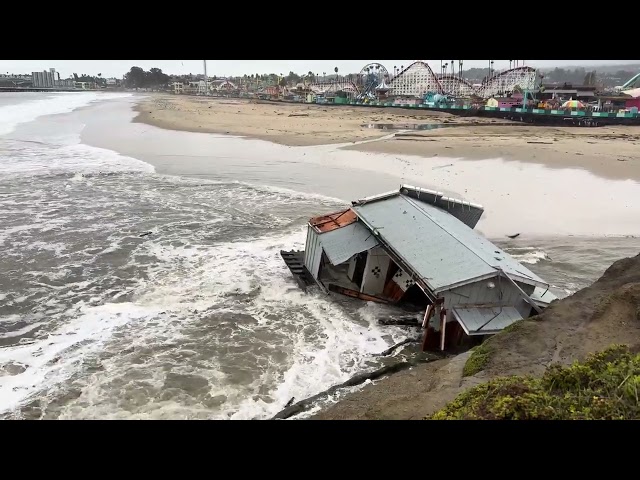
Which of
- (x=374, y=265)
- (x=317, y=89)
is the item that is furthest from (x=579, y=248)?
(x=317, y=89)

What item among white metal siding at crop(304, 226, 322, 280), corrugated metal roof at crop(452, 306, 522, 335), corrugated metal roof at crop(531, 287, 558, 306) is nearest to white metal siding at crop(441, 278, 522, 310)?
corrugated metal roof at crop(452, 306, 522, 335)

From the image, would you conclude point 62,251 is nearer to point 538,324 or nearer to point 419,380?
point 419,380

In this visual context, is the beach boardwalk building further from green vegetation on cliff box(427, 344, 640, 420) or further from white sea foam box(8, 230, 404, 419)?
green vegetation on cliff box(427, 344, 640, 420)

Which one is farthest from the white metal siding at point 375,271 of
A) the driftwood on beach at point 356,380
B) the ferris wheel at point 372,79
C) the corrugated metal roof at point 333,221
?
the ferris wheel at point 372,79

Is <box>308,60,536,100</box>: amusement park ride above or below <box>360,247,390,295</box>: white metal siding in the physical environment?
above

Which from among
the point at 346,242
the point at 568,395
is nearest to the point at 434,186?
the point at 346,242
